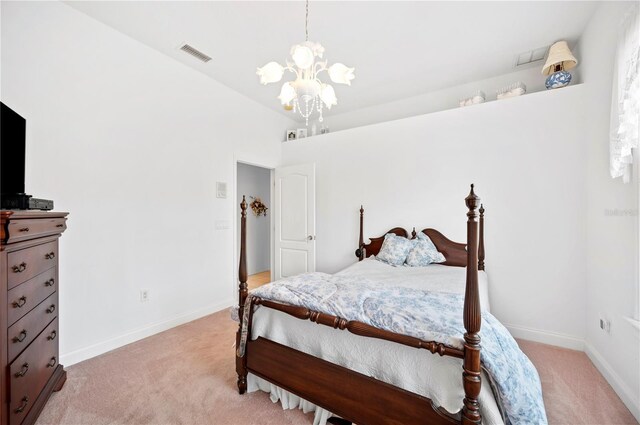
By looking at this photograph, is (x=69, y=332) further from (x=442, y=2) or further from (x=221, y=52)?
(x=442, y=2)

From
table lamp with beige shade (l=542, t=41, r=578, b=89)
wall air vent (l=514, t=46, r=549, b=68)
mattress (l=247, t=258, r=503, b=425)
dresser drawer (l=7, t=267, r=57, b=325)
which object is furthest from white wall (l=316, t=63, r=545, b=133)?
dresser drawer (l=7, t=267, r=57, b=325)

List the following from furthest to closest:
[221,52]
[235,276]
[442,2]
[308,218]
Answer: [308,218] < [235,276] < [221,52] < [442,2]

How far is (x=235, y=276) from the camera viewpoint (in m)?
3.78

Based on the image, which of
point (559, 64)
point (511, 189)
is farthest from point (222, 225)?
point (559, 64)

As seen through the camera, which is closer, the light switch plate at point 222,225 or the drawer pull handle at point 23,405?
the drawer pull handle at point 23,405

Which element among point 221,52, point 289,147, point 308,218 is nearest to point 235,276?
point 308,218

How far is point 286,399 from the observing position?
5.81 feet

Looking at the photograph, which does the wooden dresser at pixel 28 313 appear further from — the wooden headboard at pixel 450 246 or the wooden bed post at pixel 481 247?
the wooden bed post at pixel 481 247

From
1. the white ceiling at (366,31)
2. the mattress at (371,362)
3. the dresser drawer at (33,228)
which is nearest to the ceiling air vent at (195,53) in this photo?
the white ceiling at (366,31)

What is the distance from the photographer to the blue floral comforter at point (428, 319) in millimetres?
1151

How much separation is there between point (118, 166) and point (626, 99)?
3905 mm

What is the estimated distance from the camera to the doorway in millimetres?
5521

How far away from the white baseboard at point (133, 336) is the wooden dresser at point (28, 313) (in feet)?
1.14

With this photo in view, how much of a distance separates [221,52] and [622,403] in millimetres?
4410
